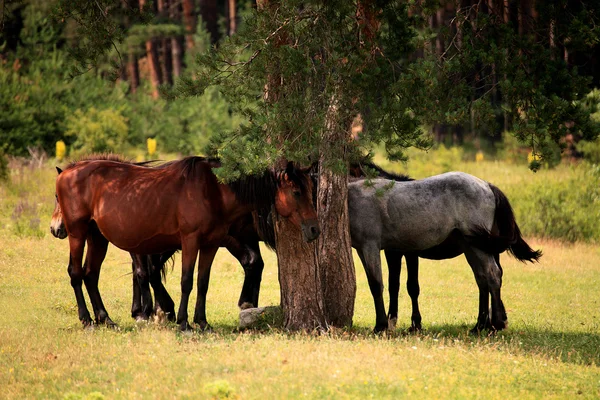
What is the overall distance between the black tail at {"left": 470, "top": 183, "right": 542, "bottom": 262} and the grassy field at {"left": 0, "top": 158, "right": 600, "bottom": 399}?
3.61ft

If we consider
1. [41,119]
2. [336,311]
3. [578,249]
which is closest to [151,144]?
[41,119]

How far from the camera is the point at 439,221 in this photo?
36.6ft

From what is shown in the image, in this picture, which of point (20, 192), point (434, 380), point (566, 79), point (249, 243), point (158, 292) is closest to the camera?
point (434, 380)

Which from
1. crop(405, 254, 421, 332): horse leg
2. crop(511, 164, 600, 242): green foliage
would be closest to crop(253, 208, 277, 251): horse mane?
crop(405, 254, 421, 332): horse leg

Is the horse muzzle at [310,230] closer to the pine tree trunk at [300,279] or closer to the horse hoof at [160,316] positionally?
the pine tree trunk at [300,279]

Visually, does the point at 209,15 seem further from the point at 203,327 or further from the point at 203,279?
the point at 203,327

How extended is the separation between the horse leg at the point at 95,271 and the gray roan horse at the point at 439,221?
3.36 meters

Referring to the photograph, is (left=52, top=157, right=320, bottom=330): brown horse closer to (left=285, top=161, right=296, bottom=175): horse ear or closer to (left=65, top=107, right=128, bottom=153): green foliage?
(left=285, top=161, right=296, bottom=175): horse ear

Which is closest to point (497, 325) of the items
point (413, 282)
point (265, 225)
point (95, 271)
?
point (413, 282)

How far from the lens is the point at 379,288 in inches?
419

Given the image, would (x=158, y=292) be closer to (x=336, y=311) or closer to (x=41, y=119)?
→ (x=336, y=311)

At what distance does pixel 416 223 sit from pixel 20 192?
14991 mm

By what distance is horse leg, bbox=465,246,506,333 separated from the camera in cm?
1116

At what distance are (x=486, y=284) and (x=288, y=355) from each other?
396cm
